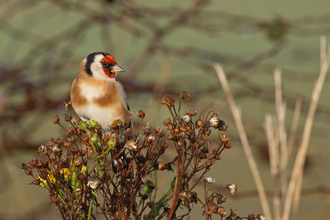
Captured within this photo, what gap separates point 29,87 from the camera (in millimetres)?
2234

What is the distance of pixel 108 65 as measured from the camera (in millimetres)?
1643

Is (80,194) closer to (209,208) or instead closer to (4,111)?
(209,208)

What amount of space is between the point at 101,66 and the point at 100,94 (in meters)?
0.13

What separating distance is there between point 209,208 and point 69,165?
0.40m

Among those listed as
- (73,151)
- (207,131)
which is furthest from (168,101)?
(73,151)

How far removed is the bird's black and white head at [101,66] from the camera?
1611 millimetres

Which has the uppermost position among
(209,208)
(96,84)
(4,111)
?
(4,111)

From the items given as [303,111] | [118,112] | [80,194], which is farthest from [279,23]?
[80,194]

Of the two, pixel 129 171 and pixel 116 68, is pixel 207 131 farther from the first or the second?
pixel 116 68

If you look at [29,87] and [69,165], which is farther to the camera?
[29,87]

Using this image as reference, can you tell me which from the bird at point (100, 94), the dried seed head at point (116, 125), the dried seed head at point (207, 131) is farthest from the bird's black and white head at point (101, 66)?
the dried seed head at point (207, 131)

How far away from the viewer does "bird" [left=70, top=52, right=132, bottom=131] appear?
5.27 ft

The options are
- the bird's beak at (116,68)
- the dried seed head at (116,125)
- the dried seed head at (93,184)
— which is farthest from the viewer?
the bird's beak at (116,68)

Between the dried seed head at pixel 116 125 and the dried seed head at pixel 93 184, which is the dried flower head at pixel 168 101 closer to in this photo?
the dried seed head at pixel 116 125
